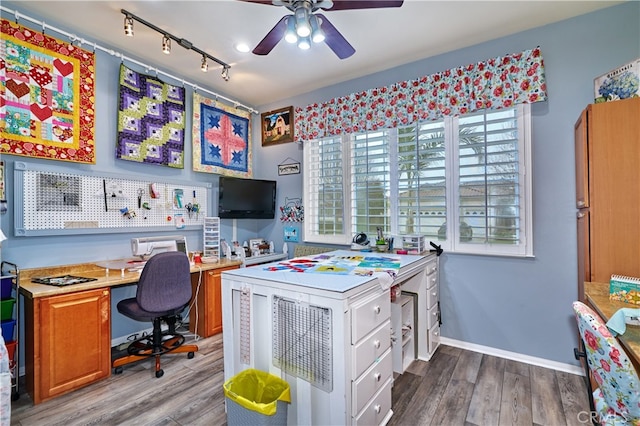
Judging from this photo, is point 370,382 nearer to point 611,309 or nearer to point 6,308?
point 611,309

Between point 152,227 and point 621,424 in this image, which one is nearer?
point 621,424

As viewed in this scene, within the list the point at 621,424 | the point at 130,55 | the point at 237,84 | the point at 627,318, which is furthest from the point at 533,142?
the point at 130,55

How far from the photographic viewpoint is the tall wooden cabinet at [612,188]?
1.75 meters

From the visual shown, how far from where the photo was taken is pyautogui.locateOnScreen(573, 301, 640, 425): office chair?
1.09 m

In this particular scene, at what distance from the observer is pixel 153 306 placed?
2.35 metres

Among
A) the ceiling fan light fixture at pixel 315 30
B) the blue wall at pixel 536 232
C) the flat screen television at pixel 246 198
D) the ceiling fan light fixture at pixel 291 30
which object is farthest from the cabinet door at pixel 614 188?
the flat screen television at pixel 246 198

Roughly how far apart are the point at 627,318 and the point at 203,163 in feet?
12.2

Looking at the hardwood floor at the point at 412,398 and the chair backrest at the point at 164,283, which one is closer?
the hardwood floor at the point at 412,398

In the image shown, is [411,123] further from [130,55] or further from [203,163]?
[130,55]

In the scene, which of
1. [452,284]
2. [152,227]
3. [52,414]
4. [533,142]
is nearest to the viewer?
[52,414]

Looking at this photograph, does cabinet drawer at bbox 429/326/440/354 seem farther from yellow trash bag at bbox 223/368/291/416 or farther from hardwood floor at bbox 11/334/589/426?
yellow trash bag at bbox 223/368/291/416

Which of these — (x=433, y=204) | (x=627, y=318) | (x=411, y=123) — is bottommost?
(x=627, y=318)

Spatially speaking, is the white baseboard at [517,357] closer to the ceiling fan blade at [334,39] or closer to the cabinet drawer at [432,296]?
the cabinet drawer at [432,296]

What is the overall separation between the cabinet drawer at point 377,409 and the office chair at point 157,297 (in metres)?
1.70
